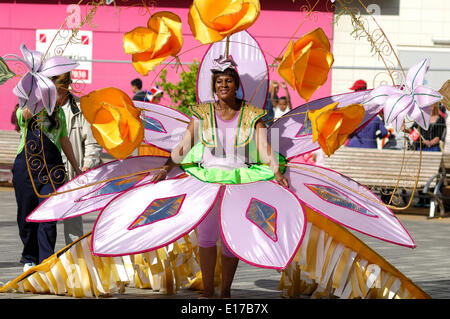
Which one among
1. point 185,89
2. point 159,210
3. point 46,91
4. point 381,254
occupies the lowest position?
point 381,254

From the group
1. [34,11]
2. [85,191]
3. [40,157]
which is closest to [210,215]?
[85,191]

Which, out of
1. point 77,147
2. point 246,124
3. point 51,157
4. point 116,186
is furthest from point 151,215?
point 77,147

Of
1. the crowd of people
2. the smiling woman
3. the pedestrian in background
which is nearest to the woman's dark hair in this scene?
the smiling woman

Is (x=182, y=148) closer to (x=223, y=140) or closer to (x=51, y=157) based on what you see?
(x=223, y=140)

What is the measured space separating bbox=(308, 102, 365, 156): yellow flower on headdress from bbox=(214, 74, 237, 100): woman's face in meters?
0.68

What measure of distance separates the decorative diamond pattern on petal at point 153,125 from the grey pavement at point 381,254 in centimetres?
123

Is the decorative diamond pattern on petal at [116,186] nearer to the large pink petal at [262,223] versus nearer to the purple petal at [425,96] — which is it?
the large pink petal at [262,223]

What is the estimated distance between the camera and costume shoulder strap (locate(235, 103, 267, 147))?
5820mm

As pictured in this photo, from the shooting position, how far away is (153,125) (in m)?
6.38

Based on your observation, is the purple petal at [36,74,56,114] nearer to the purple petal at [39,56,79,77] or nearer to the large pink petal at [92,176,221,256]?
the purple petal at [39,56,79,77]

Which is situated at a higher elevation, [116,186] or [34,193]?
[116,186]

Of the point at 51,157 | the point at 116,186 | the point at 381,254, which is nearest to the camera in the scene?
the point at 116,186

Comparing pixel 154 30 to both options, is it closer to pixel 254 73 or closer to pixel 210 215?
pixel 254 73

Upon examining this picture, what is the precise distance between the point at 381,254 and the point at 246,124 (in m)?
3.48
